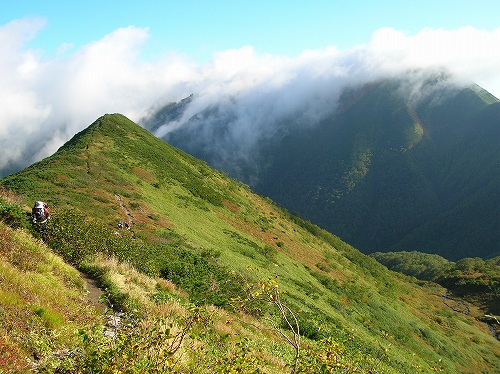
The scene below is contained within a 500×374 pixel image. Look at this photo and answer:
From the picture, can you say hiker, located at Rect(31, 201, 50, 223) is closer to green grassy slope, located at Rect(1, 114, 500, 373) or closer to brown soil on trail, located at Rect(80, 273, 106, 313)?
green grassy slope, located at Rect(1, 114, 500, 373)

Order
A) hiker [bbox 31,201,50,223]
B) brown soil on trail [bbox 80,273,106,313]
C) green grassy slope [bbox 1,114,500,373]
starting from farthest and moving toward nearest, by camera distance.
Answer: hiker [bbox 31,201,50,223]
green grassy slope [bbox 1,114,500,373]
brown soil on trail [bbox 80,273,106,313]

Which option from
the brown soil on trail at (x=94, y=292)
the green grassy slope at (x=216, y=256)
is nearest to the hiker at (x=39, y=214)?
the green grassy slope at (x=216, y=256)

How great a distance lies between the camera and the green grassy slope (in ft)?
48.1

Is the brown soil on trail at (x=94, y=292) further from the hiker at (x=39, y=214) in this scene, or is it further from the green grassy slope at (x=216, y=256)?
the hiker at (x=39, y=214)

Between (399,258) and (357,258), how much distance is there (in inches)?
5687

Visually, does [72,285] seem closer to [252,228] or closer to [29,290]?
[29,290]

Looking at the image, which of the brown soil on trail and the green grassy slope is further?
the green grassy slope

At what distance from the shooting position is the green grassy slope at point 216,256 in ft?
48.1

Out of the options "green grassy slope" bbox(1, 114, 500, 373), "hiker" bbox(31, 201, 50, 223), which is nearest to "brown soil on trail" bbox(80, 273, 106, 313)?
"green grassy slope" bbox(1, 114, 500, 373)

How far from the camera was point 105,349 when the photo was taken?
5984 millimetres

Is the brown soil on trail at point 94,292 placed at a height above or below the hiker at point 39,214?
below

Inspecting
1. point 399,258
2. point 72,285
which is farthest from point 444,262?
point 72,285

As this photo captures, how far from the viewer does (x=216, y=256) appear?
88.2ft

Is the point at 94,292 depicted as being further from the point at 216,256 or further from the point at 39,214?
the point at 216,256
